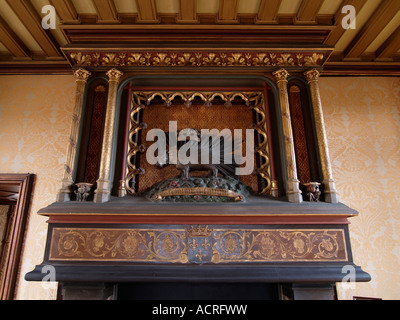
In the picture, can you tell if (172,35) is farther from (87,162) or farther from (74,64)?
(87,162)

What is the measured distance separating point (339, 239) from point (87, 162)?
220 centimetres

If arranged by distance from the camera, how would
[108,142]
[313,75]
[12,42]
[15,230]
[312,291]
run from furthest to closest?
[12,42] → [15,230] → [313,75] → [108,142] → [312,291]

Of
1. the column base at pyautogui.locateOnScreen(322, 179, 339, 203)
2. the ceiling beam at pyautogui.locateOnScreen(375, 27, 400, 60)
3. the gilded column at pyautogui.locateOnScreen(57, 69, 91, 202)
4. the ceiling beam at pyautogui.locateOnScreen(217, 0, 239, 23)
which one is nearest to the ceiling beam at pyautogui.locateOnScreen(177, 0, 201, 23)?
the ceiling beam at pyautogui.locateOnScreen(217, 0, 239, 23)

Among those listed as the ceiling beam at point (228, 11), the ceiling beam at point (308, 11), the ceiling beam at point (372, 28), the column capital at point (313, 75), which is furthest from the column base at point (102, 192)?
the ceiling beam at point (372, 28)

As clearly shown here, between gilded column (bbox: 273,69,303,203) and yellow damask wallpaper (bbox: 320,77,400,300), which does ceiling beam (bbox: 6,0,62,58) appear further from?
yellow damask wallpaper (bbox: 320,77,400,300)

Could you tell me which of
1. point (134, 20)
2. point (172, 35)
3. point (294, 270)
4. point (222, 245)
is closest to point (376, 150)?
point (294, 270)

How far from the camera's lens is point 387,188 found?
9.65 ft

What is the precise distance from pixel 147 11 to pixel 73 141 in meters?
1.38

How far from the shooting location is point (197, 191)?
2.27 m

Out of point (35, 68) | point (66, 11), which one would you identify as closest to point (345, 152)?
point (66, 11)

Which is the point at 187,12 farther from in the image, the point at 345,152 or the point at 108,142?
the point at 345,152

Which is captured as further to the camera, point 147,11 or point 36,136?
point 36,136

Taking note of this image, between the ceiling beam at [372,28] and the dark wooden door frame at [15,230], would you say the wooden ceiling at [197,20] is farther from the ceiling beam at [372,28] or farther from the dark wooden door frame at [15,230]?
the dark wooden door frame at [15,230]

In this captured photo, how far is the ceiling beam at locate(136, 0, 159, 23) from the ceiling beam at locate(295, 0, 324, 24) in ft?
4.42
